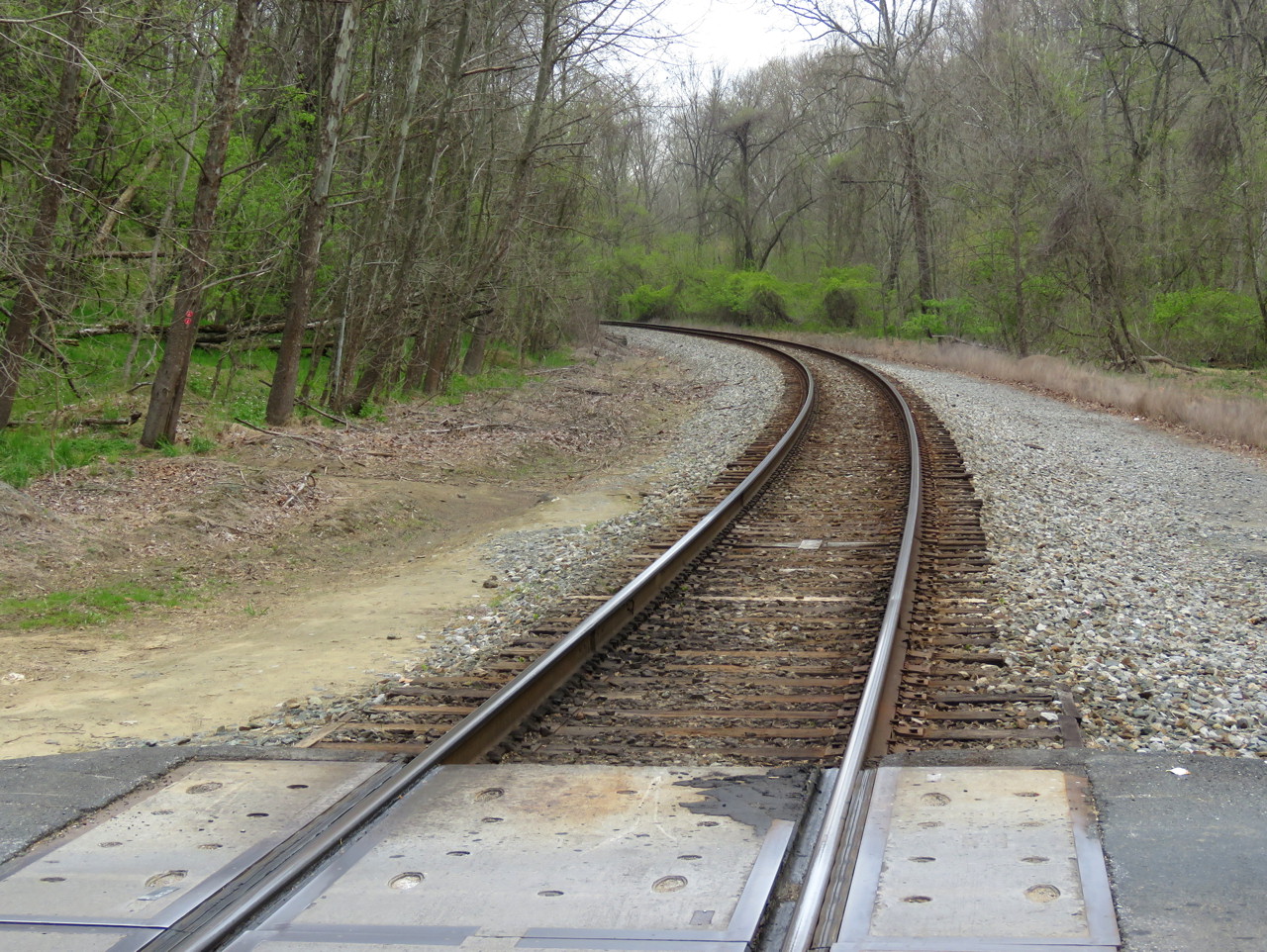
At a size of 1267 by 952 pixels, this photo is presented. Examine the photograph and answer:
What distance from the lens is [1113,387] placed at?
2205 centimetres

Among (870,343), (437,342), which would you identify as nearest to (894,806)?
(437,342)

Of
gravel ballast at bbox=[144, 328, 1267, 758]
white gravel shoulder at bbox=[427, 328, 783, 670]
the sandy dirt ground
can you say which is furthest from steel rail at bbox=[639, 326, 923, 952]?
the sandy dirt ground

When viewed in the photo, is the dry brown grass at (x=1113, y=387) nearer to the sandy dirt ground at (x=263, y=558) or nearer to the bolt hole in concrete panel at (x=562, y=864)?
the sandy dirt ground at (x=263, y=558)

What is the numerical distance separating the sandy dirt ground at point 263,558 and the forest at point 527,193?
195 cm

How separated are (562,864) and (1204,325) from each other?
31.0 m

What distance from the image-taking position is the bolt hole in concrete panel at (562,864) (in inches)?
123

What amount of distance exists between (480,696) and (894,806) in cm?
219

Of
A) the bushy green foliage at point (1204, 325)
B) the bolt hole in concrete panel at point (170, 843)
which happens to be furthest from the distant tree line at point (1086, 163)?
the bolt hole in concrete panel at point (170, 843)

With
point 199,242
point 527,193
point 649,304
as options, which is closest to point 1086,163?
point 527,193

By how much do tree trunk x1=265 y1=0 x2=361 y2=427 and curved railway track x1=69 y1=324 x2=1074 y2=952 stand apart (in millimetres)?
7859

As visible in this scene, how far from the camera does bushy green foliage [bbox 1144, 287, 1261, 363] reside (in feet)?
97.3

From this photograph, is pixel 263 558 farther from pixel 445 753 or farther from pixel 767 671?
pixel 445 753

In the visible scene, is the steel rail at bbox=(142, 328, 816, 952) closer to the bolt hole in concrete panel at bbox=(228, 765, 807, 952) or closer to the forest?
the bolt hole in concrete panel at bbox=(228, 765, 807, 952)

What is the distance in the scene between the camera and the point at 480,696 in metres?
5.40
